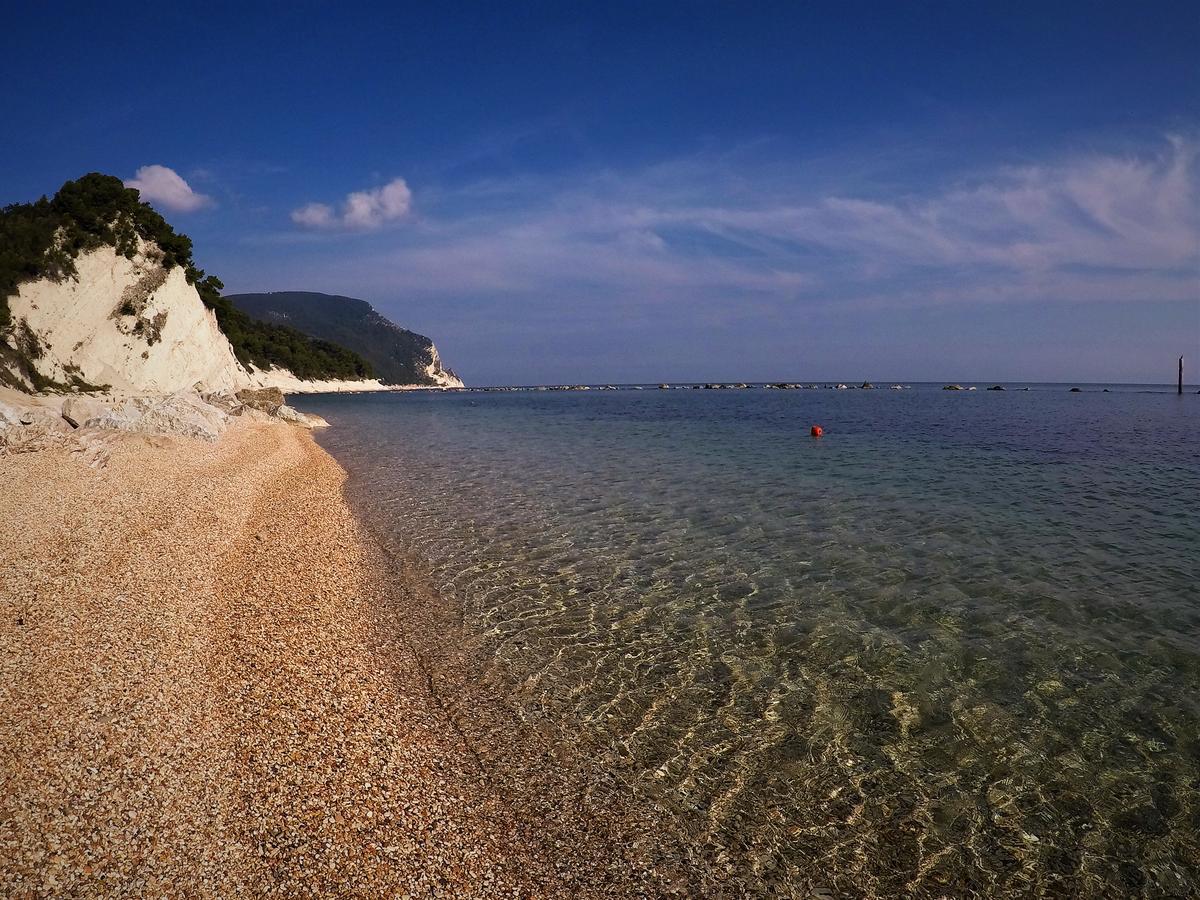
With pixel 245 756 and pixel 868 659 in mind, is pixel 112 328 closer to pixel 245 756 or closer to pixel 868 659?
pixel 245 756

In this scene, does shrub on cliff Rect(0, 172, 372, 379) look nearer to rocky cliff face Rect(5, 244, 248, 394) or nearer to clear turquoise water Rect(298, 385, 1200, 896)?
rocky cliff face Rect(5, 244, 248, 394)

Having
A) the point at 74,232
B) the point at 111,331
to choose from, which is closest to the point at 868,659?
the point at 111,331

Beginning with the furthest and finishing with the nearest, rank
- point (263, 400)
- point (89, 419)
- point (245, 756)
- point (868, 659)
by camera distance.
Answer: point (263, 400)
point (89, 419)
point (868, 659)
point (245, 756)

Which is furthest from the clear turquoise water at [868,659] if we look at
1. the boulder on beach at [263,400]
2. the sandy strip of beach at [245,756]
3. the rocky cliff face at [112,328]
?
the rocky cliff face at [112,328]

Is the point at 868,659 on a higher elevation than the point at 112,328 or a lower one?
lower

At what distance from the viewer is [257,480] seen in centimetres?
1781

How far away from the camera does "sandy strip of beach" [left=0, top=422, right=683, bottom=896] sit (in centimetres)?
405

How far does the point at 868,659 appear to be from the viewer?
764 cm

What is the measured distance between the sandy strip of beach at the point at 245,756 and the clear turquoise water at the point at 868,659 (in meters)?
1.13

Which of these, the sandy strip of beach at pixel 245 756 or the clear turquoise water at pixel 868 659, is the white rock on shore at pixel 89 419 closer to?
the clear turquoise water at pixel 868 659

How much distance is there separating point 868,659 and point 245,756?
7.01m

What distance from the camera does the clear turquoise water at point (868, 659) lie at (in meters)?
4.84

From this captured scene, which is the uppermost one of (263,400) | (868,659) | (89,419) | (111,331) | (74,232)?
(74,232)

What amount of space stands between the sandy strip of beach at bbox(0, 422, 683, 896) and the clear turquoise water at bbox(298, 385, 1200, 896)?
3.71 feet
